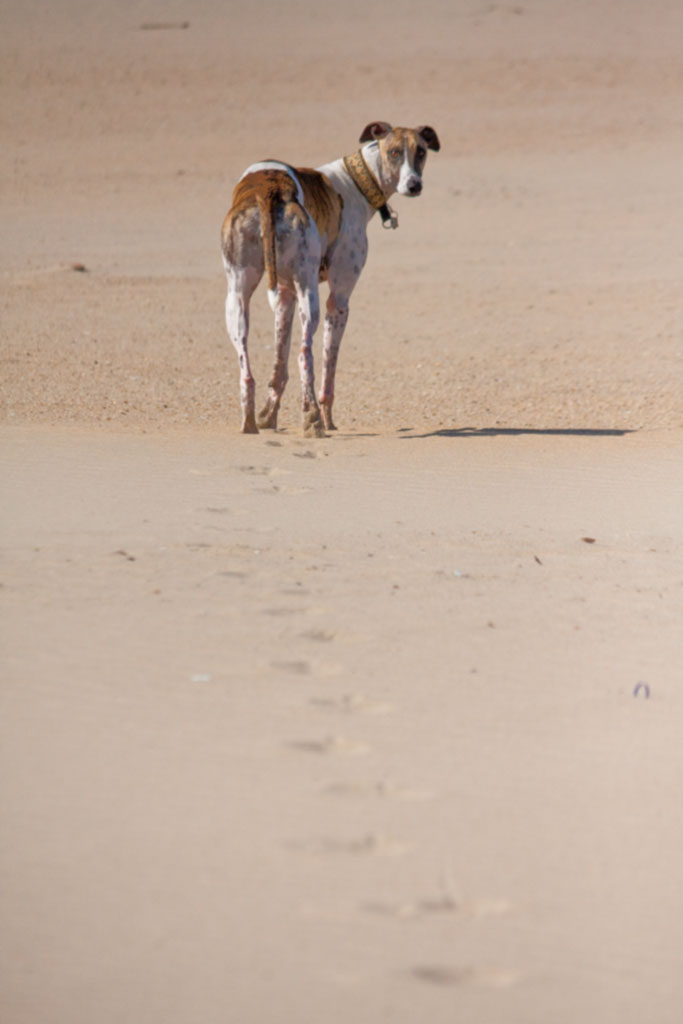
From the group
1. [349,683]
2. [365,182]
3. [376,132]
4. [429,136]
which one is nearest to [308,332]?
[365,182]

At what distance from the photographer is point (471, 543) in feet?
20.5

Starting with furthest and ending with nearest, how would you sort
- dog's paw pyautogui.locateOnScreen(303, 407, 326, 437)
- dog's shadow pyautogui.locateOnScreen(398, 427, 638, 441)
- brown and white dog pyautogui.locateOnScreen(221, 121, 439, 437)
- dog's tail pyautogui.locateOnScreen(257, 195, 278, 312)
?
dog's shadow pyautogui.locateOnScreen(398, 427, 638, 441)
dog's paw pyautogui.locateOnScreen(303, 407, 326, 437)
brown and white dog pyautogui.locateOnScreen(221, 121, 439, 437)
dog's tail pyautogui.locateOnScreen(257, 195, 278, 312)

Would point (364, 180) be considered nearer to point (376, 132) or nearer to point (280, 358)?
point (376, 132)

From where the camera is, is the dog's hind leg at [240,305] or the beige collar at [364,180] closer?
the dog's hind leg at [240,305]

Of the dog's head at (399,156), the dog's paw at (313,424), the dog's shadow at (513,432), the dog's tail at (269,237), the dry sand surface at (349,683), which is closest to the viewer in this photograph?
the dry sand surface at (349,683)

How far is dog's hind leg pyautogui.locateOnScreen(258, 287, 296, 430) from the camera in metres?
9.38

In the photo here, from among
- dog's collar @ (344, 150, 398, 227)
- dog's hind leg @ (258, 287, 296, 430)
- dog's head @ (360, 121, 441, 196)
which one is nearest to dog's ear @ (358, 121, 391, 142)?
dog's head @ (360, 121, 441, 196)

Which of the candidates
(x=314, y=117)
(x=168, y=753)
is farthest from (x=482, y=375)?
(x=314, y=117)

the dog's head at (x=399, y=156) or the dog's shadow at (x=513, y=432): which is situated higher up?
the dog's head at (x=399, y=156)

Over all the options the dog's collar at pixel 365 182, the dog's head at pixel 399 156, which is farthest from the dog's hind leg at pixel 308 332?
the dog's head at pixel 399 156

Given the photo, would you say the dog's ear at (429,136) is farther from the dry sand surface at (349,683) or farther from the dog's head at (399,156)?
the dry sand surface at (349,683)

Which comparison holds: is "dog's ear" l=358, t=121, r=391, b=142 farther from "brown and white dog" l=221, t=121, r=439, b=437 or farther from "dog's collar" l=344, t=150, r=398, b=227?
"dog's collar" l=344, t=150, r=398, b=227

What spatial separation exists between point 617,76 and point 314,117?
31.9ft

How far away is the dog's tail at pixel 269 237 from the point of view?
28.3ft
